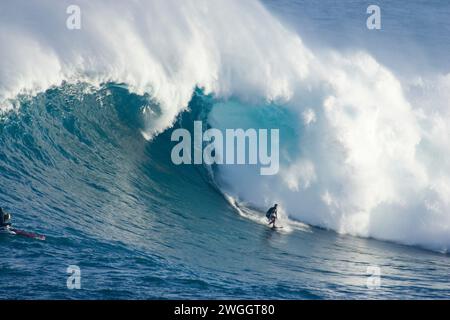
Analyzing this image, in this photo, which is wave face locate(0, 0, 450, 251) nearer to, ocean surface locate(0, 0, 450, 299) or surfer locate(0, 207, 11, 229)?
ocean surface locate(0, 0, 450, 299)

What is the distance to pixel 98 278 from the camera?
1066 cm

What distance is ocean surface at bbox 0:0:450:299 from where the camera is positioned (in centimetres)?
1192

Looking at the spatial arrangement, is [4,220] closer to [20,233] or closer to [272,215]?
[20,233]

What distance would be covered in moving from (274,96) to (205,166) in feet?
11.5

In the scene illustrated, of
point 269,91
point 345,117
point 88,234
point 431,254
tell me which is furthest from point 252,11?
point 88,234

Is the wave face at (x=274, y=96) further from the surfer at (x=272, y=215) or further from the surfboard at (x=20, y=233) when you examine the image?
the surfboard at (x=20, y=233)

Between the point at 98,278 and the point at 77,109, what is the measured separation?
8.62 metres

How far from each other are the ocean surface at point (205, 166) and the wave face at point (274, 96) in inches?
1.9

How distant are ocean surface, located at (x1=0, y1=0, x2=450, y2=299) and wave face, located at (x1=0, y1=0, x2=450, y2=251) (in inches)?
1.9

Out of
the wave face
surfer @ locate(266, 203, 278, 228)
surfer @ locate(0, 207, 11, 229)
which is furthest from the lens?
the wave face

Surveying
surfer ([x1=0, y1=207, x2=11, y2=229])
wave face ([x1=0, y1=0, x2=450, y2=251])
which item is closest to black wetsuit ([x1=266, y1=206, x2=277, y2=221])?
wave face ([x1=0, y1=0, x2=450, y2=251])

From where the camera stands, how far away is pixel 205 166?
19922mm

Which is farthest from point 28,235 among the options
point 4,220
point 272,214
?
point 272,214
